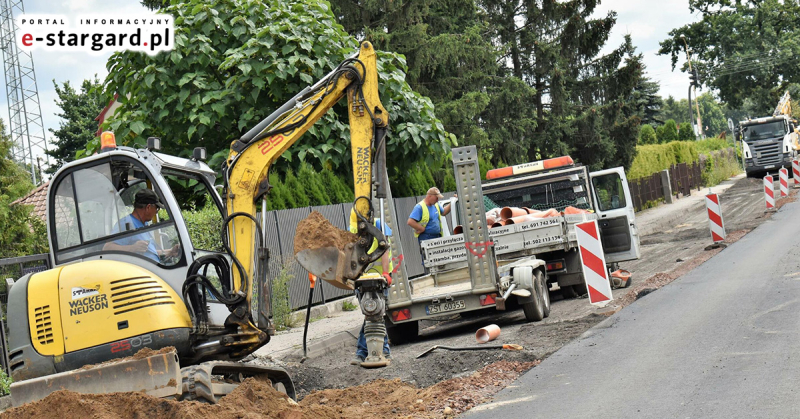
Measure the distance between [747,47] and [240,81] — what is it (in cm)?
6123

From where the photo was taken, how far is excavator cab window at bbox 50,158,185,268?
6.91 metres

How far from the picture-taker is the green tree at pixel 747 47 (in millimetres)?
64875

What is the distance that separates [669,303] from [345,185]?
9471 mm

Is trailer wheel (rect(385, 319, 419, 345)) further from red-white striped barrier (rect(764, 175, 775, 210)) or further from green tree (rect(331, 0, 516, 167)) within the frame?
red-white striped barrier (rect(764, 175, 775, 210))

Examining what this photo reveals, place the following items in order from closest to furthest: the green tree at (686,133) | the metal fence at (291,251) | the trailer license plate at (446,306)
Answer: the trailer license plate at (446,306), the metal fence at (291,251), the green tree at (686,133)

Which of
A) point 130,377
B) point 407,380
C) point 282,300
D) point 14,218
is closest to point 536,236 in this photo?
point 282,300

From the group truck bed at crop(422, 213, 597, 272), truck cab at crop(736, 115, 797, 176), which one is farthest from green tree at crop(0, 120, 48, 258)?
truck cab at crop(736, 115, 797, 176)

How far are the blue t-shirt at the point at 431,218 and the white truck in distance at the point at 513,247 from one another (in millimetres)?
369

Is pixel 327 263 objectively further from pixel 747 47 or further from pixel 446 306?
pixel 747 47

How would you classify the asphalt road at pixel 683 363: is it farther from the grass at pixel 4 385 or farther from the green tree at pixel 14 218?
the green tree at pixel 14 218

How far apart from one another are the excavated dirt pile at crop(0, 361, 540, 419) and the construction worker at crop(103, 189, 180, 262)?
136 cm

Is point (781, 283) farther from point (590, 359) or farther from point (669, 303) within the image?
point (590, 359)

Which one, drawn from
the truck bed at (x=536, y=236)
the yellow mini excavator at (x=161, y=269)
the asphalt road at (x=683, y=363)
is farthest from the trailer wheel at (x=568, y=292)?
the yellow mini excavator at (x=161, y=269)

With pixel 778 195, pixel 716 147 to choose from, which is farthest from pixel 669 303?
pixel 716 147
